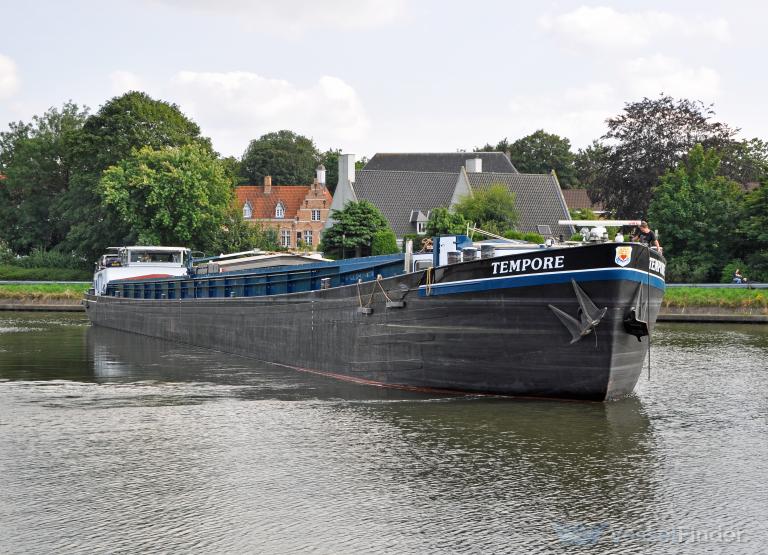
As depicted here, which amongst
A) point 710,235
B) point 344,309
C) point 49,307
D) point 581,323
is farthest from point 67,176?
point 581,323

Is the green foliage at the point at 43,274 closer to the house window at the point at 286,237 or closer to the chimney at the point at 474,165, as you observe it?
the chimney at the point at 474,165

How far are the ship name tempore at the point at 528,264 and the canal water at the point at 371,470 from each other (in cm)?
243

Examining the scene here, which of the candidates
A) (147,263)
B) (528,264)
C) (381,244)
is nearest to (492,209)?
(381,244)

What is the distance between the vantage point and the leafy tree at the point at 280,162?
420 feet

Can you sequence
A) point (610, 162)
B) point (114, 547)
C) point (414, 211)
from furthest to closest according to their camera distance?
1. point (414, 211)
2. point (610, 162)
3. point (114, 547)

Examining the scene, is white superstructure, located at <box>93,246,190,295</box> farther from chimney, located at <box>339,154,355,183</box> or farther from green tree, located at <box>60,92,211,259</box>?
chimney, located at <box>339,154,355,183</box>

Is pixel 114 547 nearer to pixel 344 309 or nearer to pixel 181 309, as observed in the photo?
pixel 344 309

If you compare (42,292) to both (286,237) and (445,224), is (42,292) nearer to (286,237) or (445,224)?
(445,224)

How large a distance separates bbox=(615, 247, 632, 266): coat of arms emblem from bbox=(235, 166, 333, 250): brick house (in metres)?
92.2

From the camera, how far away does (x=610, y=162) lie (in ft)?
225

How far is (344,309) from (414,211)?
58893 mm

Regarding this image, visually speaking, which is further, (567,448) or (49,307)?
(49,307)

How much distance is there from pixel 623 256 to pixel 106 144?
63.2m

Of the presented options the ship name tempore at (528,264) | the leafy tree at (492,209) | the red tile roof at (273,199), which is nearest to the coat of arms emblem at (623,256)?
the ship name tempore at (528,264)
